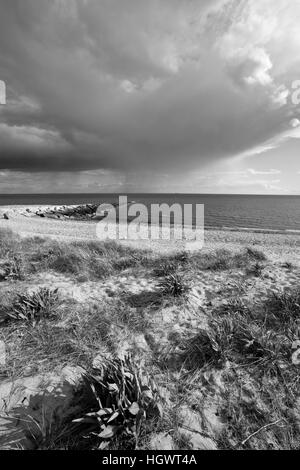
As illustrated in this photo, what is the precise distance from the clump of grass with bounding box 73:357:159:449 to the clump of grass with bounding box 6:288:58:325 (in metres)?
1.99

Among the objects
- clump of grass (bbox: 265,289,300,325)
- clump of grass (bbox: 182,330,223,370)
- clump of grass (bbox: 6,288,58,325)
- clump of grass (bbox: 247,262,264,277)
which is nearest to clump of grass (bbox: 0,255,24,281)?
clump of grass (bbox: 6,288,58,325)

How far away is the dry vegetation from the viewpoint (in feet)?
7.35

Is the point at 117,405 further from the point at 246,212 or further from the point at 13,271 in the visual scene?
the point at 246,212

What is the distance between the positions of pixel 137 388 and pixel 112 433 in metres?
0.46

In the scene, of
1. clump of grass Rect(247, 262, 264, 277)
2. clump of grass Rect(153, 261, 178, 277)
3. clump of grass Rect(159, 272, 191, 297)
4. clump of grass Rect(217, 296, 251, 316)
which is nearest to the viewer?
clump of grass Rect(217, 296, 251, 316)

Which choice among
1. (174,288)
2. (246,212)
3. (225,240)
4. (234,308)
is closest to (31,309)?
(174,288)

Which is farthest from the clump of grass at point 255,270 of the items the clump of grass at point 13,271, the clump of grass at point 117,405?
the clump of grass at point 13,271

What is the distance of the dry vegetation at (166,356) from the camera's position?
7.35ft

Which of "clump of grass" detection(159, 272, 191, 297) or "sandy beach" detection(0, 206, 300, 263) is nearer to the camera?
"clump of grass" detection(159, 272, 191, 297)

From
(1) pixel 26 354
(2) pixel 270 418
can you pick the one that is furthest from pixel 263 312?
(1) pixel 26 354

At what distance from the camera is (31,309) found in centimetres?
416

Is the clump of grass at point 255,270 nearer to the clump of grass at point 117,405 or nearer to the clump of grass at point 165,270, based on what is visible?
the clump of grass at point 165,270

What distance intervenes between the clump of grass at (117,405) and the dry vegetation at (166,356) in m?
0.01

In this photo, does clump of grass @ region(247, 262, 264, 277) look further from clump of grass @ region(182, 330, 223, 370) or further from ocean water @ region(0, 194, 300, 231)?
ocean water @ region(0, 194, 300, 231)
